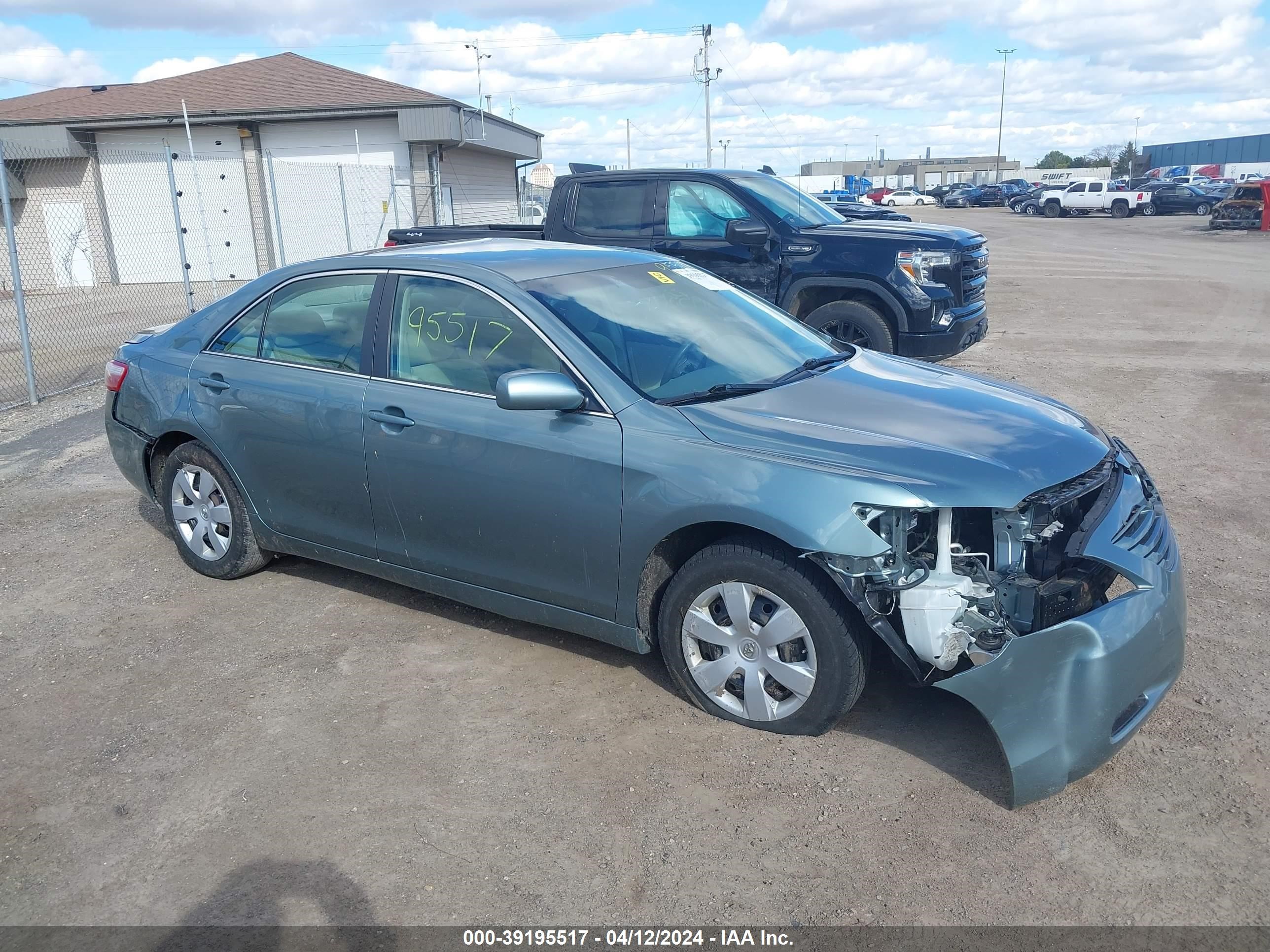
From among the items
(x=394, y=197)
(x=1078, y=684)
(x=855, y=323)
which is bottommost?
(x=1078, y=684)

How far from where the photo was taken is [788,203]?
952 centimetres

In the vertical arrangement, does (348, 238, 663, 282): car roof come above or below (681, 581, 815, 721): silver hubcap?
above

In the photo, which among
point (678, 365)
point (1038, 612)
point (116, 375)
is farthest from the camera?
point (116, 375)

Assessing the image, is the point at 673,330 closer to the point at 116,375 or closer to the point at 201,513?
the point at 201,513

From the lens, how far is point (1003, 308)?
1551cm

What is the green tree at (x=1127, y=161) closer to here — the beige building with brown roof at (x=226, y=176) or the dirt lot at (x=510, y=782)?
the beige building with brown roof at (x=226, y=176)

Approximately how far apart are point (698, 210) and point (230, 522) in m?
5.52

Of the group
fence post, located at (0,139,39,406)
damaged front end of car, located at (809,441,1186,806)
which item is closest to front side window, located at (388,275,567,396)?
damaged front end of car, located at (809,441,1186,806)

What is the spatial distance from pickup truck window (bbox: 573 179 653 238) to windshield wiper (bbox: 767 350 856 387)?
4.92 m

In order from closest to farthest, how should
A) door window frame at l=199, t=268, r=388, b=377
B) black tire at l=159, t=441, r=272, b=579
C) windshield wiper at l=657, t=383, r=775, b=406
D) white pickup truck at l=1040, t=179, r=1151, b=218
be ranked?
windshield wiper at l=657, t=383, r=775, b=406
door window frame at l=199, t=268, r=388, b=377
black tire at l=159, t=441, r=272, b=579
white pickup truck at l=1040, t=179, r=1151, b=218

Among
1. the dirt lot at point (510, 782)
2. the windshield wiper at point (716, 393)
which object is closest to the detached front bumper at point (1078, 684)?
the dirt lot at point (510, 782)

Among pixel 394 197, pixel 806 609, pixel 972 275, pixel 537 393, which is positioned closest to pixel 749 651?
pixel 806 609

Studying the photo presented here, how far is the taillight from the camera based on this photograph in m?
5.54

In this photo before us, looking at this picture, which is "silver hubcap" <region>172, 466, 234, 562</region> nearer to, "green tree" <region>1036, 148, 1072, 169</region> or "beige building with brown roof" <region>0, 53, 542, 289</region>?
"beige building with brown roof" <region>0, 53, 542, 289</region>
